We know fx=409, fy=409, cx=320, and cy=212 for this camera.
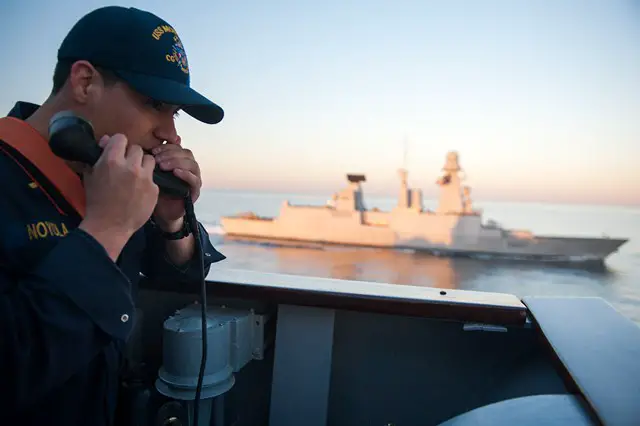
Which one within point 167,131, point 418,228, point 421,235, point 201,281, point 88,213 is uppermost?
point 167,131

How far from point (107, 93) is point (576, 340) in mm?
1069

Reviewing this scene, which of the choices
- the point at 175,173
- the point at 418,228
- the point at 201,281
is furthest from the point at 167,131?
the point at 418,228

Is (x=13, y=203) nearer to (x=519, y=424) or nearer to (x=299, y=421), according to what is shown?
(x=519, y=424)

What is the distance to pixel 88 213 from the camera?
53 centimetres

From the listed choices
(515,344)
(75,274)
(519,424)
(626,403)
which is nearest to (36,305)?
(75,274)

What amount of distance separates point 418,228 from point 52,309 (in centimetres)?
2166

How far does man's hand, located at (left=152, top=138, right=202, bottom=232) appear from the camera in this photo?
2.42 ft

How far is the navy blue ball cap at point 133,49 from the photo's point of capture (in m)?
0.67

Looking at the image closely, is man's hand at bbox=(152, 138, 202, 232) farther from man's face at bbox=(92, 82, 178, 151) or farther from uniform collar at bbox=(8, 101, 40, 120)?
uniform collar at bbox=(8, 101, 40, 120)

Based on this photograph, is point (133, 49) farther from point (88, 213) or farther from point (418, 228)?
point (418, 228)

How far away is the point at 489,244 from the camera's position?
21156 mm

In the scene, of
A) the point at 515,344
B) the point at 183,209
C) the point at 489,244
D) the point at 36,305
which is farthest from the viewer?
the point at 489,244

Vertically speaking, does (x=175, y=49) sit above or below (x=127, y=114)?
above

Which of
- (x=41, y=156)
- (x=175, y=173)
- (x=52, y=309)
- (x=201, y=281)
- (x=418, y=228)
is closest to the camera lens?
(x=52, y=309)
